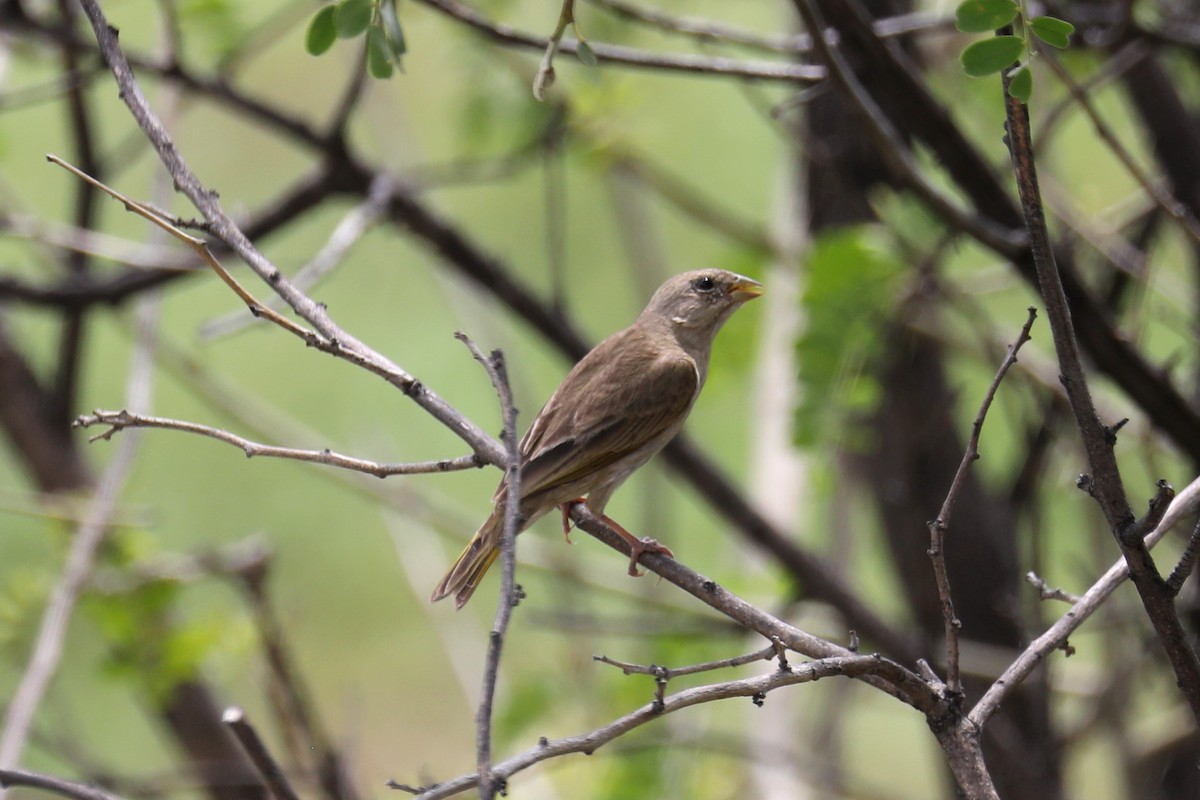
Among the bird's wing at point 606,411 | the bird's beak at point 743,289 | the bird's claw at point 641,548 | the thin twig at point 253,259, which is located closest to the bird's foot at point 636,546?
the bird's claw at point 641,548

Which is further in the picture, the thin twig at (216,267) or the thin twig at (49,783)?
the thin twig at (216,267)

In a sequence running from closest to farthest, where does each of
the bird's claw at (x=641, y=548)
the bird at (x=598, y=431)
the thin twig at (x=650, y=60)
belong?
the bird's claw at (x=641, y=548)
the thin twig at (x=650, y=60)
the bird at (x=598, y=431)

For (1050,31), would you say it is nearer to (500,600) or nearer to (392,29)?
(392,29)

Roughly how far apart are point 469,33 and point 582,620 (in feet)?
7.65

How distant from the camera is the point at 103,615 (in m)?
4.24

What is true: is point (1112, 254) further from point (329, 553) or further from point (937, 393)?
point (329, 553)

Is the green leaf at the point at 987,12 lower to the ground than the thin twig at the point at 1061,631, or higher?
higher

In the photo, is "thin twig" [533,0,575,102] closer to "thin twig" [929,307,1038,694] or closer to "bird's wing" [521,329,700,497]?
"thin twig" [929,307,1038,694]

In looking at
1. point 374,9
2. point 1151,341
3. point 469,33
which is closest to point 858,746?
point 1151,341

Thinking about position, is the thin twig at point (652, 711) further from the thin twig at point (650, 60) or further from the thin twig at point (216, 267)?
the thin twig at point (650, 60)

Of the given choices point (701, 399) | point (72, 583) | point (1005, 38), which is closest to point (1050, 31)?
point (1005, 38)

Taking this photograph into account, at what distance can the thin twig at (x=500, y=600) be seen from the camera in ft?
4.68

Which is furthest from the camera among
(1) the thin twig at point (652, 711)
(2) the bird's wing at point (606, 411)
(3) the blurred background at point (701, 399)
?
(3) the blurred background at point (701, 399)

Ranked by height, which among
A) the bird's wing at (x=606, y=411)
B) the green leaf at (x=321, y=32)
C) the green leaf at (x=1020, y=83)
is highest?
the bird's wing at (x=606, y=411)
